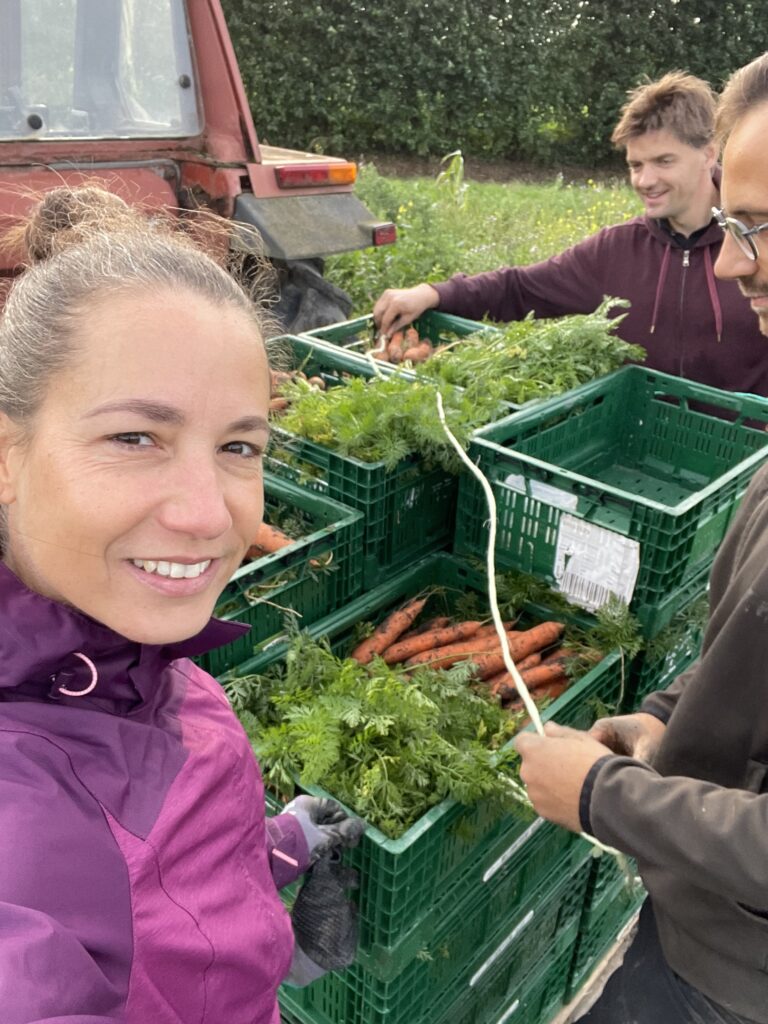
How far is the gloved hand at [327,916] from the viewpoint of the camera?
1773mm

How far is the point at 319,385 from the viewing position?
333 cm

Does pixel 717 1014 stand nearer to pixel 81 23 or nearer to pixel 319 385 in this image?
pixel 319 385

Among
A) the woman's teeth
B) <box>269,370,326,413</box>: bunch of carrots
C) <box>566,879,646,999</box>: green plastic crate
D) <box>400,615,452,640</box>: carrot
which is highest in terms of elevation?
the woman's teeth

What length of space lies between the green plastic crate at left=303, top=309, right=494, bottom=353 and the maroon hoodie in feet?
0.26

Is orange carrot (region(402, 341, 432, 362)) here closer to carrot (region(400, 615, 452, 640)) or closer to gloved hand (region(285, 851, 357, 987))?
carrot (region(400, 615, 452, 640))

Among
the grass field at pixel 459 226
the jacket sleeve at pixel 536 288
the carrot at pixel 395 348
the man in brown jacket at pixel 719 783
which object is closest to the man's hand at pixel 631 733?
the man in brown jacket at pixel 719 783

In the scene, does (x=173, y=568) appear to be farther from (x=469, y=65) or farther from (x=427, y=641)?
(x=469, y=65)

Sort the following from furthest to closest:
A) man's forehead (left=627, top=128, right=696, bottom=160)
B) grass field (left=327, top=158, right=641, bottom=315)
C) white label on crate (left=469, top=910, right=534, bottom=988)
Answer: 1. grass field (left=327, top=158, right=641, bottom=315)
2. man's forehead (left=627, top=128, right=696, bottom=160)
3. white label on crate (left=469, top=910, right=534, bottom=988)

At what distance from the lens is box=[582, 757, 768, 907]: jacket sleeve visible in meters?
1.46

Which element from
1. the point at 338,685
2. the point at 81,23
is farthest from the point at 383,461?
the point at 81,23

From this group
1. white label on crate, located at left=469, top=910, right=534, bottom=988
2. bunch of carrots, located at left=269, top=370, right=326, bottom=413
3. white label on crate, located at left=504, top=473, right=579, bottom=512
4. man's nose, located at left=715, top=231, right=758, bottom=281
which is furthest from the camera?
bunch of carrots, located at left=269, top=370, right=326, bottom=413

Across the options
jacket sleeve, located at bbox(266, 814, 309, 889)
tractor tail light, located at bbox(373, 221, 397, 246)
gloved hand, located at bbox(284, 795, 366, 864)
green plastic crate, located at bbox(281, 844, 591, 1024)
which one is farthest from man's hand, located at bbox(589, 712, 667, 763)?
tractor tail light, located at bbox(373, 221, 397, 246)

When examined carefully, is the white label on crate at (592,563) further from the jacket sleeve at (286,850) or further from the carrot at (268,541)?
the jacket sleeve at (286,850)

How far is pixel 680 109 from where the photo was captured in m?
3.76
